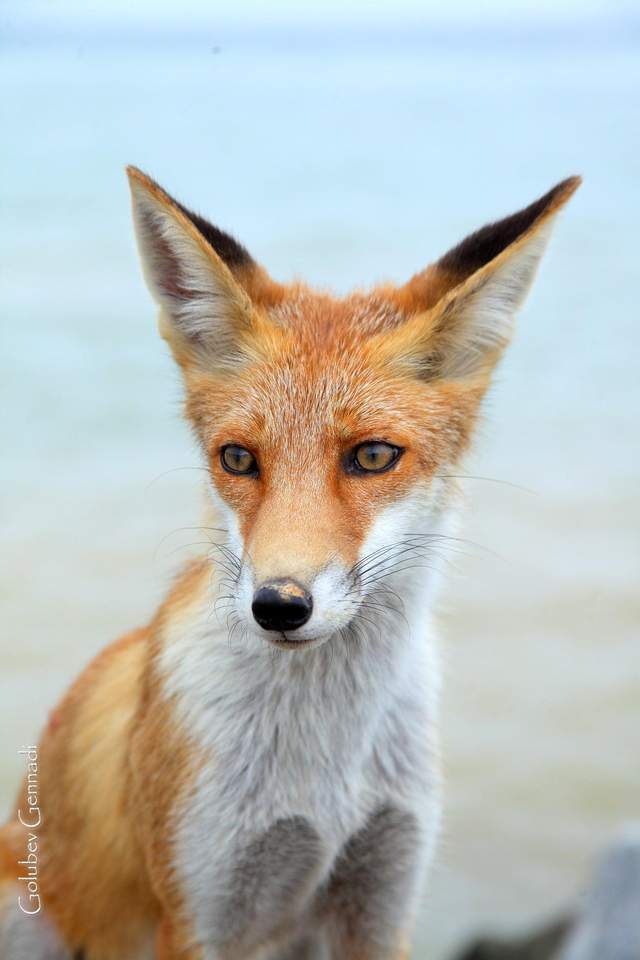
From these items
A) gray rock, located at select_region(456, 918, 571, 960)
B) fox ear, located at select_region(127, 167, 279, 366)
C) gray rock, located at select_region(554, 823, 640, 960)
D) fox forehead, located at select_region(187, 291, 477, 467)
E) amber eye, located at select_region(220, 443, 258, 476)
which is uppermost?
fox ear, located at select_region(127, 167, 279, 366)

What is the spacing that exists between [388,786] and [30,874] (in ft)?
3.92

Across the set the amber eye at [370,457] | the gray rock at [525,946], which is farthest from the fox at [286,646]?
the gray rock at [525,946]

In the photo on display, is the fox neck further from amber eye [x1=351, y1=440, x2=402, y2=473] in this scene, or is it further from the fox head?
amber eye [x1=351, y1=440, x2=402, y2=473]

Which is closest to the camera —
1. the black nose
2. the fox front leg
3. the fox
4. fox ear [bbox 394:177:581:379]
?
the black nose

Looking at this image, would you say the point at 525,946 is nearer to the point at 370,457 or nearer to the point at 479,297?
the point at 370,457

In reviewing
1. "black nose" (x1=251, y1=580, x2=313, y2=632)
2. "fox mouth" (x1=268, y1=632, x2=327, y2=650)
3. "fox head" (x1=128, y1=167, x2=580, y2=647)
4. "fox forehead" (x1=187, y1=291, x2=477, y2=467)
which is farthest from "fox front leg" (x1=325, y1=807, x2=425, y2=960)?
"fox forehead" (x1=187, y1=291, x2=477, y2=467)

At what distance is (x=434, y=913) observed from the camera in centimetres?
458

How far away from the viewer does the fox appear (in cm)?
268

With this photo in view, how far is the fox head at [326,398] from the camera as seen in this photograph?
2.51m

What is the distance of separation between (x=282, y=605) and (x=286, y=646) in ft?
0.66

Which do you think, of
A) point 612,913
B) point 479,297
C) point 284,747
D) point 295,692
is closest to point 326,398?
point 479,297

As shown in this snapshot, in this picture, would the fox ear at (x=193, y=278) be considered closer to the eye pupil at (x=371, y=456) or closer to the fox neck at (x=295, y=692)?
the eye pupil at (x=371, y=456)

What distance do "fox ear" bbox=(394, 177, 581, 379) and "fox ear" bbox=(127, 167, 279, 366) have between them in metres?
0.43

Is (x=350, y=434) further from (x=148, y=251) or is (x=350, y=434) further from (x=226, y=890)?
(x=226, y=890)
